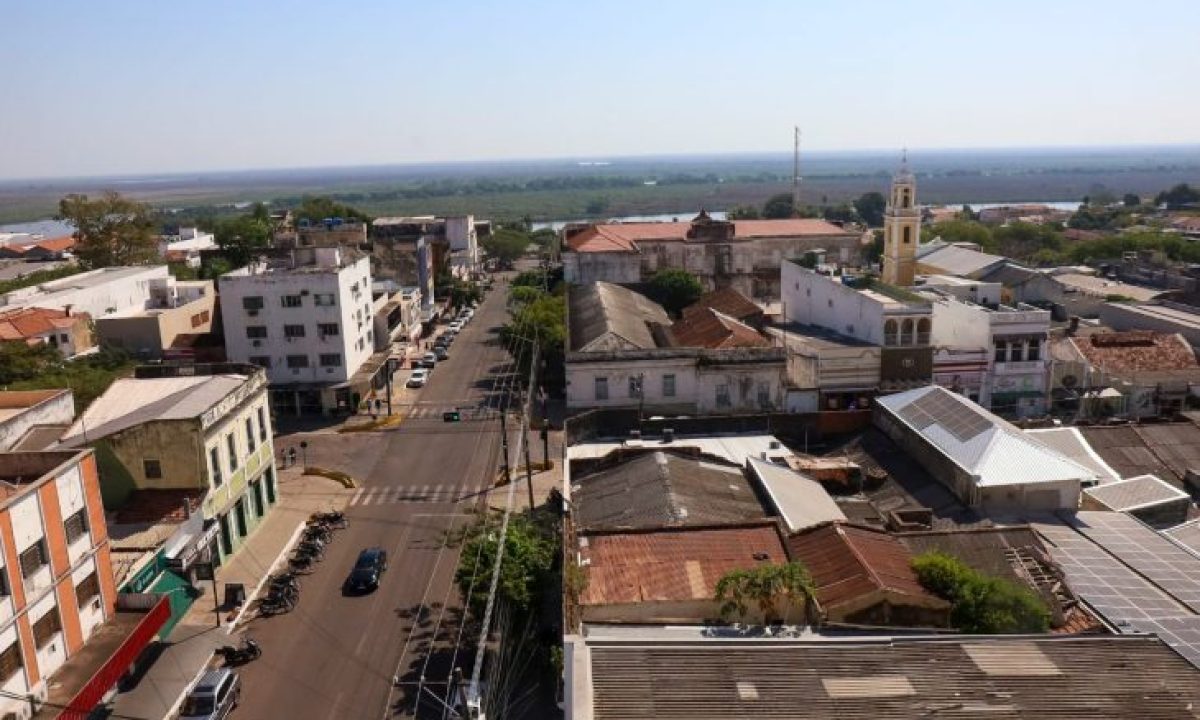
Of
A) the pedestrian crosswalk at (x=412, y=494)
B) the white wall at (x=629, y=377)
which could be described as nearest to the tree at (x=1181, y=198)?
the white wall at (x=629, y=377)

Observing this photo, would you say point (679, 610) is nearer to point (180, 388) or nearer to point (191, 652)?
point (191, 652)

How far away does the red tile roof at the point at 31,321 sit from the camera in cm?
4759

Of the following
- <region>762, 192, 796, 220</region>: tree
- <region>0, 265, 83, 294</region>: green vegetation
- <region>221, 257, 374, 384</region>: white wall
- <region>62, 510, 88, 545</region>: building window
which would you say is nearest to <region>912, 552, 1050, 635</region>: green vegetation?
<region>62, 510, 88, 545</region>: building window

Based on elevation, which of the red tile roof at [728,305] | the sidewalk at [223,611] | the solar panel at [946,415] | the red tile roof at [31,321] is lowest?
the sidewalk at [223,611]

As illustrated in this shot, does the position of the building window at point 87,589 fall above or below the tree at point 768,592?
below

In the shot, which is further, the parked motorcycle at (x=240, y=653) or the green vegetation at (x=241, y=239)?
the green vegetation at (x=241, y=239)

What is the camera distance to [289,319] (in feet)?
154

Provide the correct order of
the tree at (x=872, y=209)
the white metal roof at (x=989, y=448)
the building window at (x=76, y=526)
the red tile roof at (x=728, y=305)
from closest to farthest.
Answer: the building window at (x=76, y=526), the white metal roof at (x=989, y=448), the red tile roof at (x=728, y=305), the tree at (x=872, y=209)

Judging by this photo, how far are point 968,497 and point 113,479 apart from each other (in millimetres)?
25180

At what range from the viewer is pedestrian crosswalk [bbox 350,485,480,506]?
3512 centimetres

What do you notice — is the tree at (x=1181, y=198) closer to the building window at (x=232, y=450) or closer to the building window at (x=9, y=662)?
the building window at (x=232, y=450)

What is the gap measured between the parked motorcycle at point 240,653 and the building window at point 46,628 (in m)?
4.53

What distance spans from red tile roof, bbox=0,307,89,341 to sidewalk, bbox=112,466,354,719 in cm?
1940

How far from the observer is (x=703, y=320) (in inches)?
1960
